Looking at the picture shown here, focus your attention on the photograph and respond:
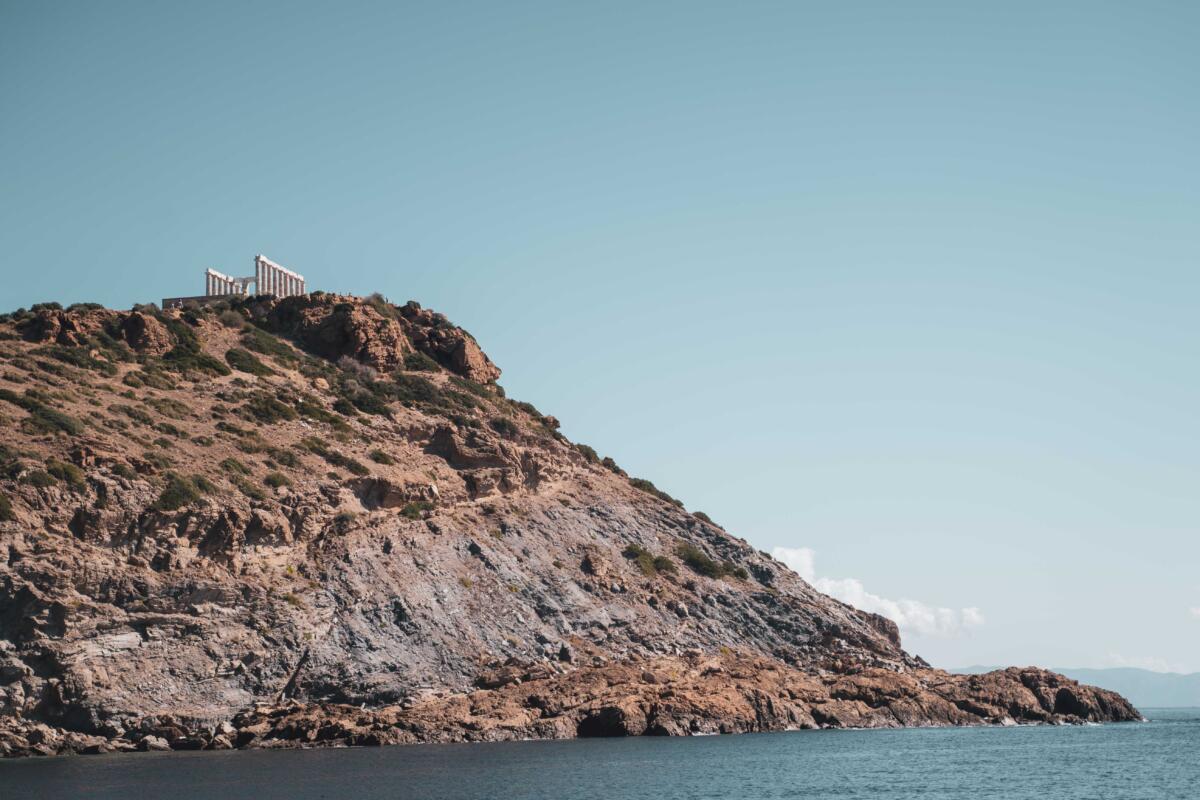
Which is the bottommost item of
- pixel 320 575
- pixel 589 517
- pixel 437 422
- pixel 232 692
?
pixel 232 692

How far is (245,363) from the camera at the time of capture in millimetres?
82938

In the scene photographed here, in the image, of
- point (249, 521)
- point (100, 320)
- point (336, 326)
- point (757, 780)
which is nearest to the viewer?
point (757, 780)

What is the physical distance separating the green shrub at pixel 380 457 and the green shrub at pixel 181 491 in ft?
46.9

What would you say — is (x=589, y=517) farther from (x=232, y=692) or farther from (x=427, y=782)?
(x=427, y=782)

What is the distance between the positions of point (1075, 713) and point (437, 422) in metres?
46.9

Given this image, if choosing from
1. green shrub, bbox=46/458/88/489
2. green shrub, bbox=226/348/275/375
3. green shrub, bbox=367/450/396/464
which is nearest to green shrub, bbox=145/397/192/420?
green shrub, bbox=226/348/275/375

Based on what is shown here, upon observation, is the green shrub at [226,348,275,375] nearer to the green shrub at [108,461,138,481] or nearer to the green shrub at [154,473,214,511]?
the green shrub at [154,473,214,511]

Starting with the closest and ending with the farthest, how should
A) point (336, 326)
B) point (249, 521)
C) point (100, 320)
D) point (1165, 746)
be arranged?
point (249, 521) → point (1165, 746) → point (100, 320) → point (336, 326)

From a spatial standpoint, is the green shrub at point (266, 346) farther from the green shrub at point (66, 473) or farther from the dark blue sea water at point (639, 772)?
the dark blue sea water at point (639, 772)

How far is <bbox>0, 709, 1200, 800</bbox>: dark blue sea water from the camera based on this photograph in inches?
1677

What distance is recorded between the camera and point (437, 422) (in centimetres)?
8494

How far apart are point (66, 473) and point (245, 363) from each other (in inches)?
1002

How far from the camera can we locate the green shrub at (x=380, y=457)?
77062mm

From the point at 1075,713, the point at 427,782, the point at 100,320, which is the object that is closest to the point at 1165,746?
the point at 1075,713
